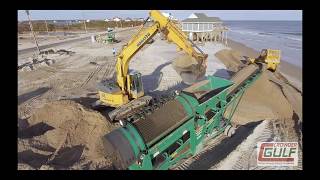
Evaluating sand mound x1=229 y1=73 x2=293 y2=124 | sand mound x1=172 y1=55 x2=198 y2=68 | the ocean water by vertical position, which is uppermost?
the ocean water

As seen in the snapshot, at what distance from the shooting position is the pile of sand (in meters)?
8.05

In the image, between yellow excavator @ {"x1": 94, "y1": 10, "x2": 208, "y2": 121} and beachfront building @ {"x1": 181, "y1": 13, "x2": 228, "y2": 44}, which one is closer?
yellow excavator @ {"x1": 94, "y1": 10, "x2": 208, "y2": 121}

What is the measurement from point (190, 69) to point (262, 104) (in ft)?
29.0

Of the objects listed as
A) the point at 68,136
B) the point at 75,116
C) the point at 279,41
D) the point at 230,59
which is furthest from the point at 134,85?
the point at 279,41

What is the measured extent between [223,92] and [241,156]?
7.14ft

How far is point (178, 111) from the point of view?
6699mm

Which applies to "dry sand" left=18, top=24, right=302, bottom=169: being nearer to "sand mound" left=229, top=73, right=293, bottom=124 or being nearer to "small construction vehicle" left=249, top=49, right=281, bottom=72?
"sand mound" left=229, top=73, right=293, bottom=124

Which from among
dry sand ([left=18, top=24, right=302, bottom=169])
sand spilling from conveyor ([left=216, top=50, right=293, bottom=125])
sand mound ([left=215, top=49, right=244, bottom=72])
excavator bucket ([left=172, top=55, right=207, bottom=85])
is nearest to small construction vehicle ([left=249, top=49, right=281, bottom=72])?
dry sand ([left=18, top=24, right=302, bottom=169])

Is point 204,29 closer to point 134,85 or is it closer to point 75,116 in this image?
point 134,85

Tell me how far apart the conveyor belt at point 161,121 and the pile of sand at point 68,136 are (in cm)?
264

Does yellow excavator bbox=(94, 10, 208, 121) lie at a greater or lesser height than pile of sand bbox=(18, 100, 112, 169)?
greater

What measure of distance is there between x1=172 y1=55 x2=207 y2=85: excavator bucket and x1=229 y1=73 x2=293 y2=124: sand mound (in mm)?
3205
